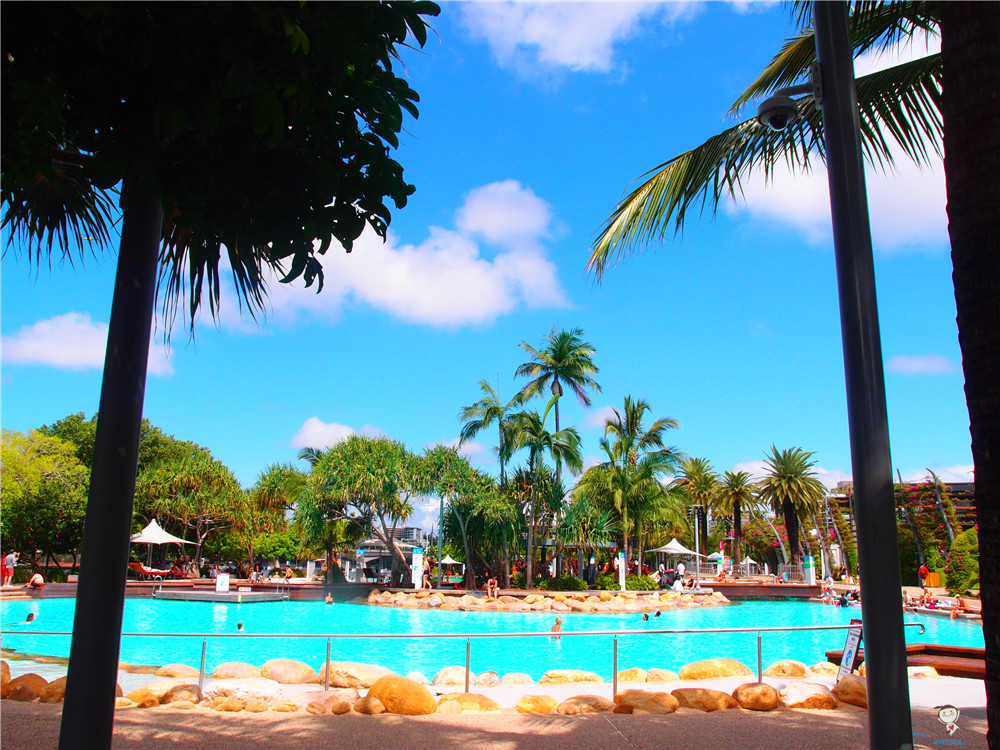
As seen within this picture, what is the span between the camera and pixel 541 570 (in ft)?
110

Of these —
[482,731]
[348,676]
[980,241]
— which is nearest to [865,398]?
[980,241]

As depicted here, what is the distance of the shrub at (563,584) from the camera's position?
3097cm

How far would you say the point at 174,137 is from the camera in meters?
2.70

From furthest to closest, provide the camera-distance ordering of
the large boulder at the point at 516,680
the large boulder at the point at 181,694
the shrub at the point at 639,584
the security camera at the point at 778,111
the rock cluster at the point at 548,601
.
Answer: the shrub at the point at 639,584
the rock cluster at the point at 548,601
the large boulder at the point at 516,680
the large boulder at the point at 181,694
the security camera at the point at 778,111

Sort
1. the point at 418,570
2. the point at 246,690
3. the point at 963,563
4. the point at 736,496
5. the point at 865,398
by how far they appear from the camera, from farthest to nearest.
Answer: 1. the point at 736,496
2. the point at 418,570
3. the point at 963,563
4. the point at 246,690
5. the point at 865,398

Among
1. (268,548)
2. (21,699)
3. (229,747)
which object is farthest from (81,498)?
(229,747)

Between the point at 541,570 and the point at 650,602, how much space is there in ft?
23.1

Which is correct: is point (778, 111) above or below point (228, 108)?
above

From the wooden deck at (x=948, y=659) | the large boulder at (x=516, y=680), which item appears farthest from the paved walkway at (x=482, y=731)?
the large boulder at (x=516, y=680)

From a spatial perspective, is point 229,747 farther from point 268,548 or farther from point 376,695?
point 268,548

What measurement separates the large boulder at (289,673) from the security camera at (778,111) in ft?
26.8

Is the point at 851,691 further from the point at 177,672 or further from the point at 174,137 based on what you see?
the point at 177,672

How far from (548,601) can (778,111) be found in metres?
23.3

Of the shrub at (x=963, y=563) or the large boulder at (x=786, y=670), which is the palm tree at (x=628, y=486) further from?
the large boulder at (x=786, y=670)
